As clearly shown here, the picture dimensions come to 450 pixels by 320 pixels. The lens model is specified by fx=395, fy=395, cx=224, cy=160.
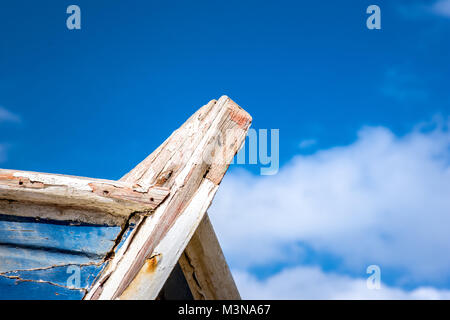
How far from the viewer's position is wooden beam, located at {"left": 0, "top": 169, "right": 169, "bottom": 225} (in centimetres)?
169

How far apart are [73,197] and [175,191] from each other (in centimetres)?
44

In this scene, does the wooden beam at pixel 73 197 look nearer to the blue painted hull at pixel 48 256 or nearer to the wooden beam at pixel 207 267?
the blue painted hull at pixel 48 256

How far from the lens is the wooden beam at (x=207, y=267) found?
2686 millimetres

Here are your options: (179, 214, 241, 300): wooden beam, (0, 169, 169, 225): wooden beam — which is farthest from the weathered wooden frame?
(179, 214, 241, 300): wooden beam

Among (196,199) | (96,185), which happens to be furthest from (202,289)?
(96,185)

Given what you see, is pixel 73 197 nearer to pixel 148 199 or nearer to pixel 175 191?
pixel 148 199

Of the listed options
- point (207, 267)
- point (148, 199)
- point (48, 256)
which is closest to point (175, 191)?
point (148, 199)

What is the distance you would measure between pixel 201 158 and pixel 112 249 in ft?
1.93

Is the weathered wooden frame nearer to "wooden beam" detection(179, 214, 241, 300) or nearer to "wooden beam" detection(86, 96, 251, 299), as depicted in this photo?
"wooden beam" detection(86, 96, 251, 299)

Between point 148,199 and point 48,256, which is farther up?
point 148,199

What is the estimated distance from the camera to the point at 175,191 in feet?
5.93

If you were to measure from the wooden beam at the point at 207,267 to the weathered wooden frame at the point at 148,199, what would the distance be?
0.79 meters
